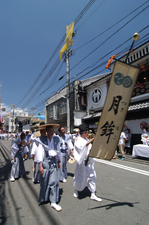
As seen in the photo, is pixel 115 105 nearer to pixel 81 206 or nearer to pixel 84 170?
pixel 84 170

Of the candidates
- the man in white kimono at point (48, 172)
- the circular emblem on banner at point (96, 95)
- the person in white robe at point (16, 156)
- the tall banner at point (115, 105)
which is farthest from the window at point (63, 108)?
the tall banner at point (115, 105)

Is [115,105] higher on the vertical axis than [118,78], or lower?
lower

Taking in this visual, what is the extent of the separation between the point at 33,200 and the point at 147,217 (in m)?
2.51

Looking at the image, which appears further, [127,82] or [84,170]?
[84,170]

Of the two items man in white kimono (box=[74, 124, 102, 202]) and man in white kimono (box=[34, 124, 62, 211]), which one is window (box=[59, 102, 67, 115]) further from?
man in white kimono (box=[34, 124, 62, 211])

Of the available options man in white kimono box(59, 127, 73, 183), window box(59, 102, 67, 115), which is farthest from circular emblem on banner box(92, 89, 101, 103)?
man in white kimono box(59, 127, 73, 183)

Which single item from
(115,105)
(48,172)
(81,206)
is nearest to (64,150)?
(48,172)

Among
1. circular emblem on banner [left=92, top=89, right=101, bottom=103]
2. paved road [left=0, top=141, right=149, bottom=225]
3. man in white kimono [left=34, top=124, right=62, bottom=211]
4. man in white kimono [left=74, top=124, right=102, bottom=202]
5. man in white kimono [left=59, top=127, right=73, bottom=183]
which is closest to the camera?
paved road [left=0, top=141, right=149, bottom=225]

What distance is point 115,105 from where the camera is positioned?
2.89m

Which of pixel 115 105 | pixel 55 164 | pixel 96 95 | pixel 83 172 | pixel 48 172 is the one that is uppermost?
pixel 96 95

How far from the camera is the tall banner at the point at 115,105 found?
2.84m

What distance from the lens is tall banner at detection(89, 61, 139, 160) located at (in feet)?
9.33

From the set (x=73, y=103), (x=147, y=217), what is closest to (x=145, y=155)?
(x=147, y=217)

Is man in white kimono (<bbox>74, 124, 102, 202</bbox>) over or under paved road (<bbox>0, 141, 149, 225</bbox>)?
over
